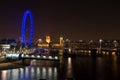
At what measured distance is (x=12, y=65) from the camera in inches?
1544

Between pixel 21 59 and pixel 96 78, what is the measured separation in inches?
729

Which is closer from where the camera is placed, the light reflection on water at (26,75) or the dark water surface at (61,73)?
the light reflection on water at (26,75)

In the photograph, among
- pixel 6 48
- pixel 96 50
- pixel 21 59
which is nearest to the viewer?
pixel 21 59

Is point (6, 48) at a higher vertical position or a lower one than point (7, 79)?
higher

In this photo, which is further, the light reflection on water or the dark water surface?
the dark water surface

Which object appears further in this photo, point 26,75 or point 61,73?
point 61,73

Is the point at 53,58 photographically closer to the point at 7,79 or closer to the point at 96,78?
the point at 96,78

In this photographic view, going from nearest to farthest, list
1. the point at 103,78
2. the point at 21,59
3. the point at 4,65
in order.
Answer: the point at 103,78 → the point at 4,65 → the point at 21,59

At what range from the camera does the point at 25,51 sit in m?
57.4

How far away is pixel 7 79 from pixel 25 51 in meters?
30.4

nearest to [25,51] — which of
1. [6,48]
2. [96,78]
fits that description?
[6,48]

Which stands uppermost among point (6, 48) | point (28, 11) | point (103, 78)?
point (28, 11)

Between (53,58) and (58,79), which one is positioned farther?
(53,58)

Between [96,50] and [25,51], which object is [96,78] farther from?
[96,50]
